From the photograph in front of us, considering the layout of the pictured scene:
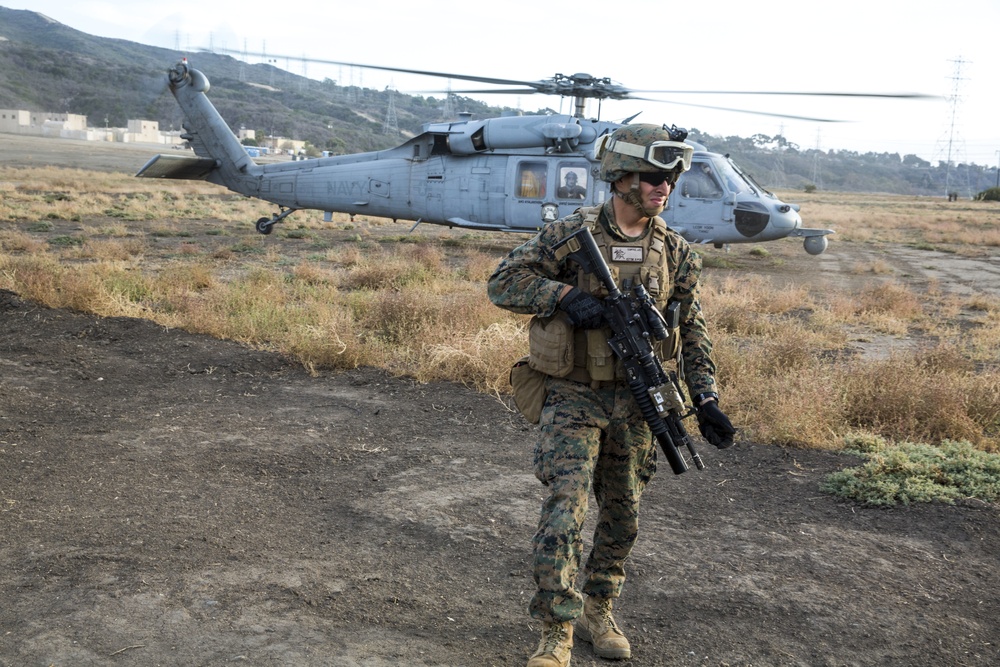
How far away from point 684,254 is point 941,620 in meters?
1.91

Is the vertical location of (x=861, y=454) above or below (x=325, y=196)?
below

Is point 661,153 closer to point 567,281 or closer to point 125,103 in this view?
point 567,281

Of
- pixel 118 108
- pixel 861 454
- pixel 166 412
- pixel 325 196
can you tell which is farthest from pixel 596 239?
pixel 118 108

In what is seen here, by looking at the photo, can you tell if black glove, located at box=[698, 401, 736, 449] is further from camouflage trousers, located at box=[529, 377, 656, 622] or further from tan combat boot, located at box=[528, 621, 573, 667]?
tan combat boot, located at box=[528, 621, 573, 667]

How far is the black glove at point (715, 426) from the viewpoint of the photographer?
10.6 feet

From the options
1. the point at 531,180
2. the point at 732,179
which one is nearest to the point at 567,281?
the point at 531,180

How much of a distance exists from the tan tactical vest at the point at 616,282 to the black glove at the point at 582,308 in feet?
0.23

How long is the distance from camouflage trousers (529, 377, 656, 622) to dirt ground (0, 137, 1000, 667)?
14.6 inches

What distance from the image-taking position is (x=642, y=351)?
3.24m

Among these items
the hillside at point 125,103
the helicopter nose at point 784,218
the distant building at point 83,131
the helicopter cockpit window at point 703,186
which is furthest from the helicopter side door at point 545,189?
the hillside at point 125,103

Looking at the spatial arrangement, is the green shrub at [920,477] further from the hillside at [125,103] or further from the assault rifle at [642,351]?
the hillside at [125,103]

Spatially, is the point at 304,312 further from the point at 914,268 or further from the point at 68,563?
the point at 914,268

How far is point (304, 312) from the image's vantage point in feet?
31.1

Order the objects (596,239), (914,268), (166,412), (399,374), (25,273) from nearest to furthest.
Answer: (596,239) < (166,412) < (399,374) < (25,273) < (914,268)
